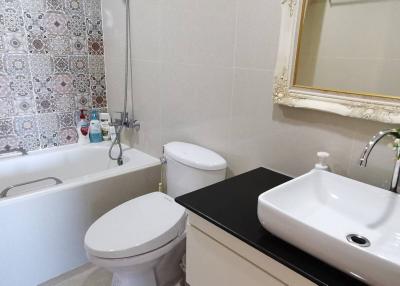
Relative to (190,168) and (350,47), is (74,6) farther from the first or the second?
(350,47)

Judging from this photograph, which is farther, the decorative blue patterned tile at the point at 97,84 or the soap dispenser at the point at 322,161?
the decorative blue patterned tile at the point at 97,84

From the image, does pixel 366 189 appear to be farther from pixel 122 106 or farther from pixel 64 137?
pixel 64 137

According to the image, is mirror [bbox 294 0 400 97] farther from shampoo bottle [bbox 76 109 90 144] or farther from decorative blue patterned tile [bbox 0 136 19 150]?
decorative blue patterned tile [bbox 0 136 19 150]

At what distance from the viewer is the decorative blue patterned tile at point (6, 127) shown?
1.98 metres

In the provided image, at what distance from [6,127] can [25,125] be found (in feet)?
0.36

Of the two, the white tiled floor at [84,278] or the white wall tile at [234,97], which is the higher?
the white wall tile at [234,97]

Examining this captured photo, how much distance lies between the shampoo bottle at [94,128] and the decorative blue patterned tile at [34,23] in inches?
25.6

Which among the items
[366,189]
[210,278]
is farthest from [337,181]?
[210,278]

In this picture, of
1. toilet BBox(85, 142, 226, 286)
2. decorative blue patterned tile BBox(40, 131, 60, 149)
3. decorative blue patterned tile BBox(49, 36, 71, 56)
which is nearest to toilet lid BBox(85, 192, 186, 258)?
toilet BBox(85, 142, 226, 286)

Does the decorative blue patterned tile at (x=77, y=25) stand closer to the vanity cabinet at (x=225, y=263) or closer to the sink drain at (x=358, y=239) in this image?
the vanity cabinet at (x=225, y=263)

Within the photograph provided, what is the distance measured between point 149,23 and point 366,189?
1504mm

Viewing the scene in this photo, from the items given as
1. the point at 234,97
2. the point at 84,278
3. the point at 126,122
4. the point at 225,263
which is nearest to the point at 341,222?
the point at 225,263

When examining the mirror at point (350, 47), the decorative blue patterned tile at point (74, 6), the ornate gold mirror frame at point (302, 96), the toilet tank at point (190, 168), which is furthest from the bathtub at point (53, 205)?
the mirror at point (350, 47)

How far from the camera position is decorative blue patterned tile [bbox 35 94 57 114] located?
209cm
